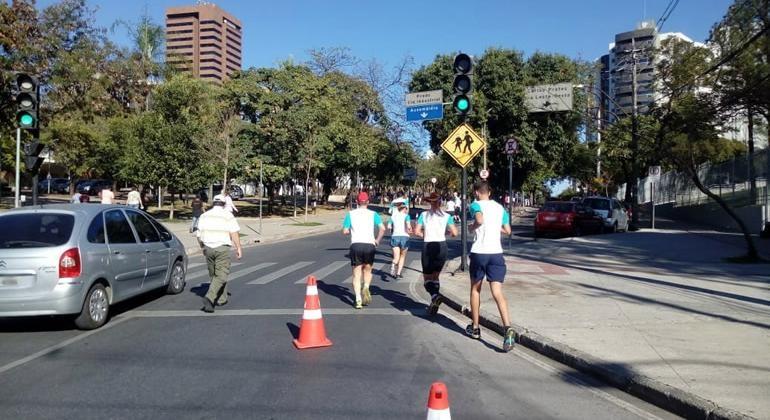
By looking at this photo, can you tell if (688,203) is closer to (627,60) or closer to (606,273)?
(627,60)

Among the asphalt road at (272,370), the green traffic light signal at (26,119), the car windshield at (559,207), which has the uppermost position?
the green traffic light signal at (26,119)

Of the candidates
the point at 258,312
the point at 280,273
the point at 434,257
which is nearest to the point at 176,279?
the point at 258,312

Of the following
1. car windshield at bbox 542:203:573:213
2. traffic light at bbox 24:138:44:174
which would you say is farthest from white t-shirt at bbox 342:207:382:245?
car windshield at bbox 542:203:573:213

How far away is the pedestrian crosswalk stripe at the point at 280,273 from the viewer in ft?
40.6

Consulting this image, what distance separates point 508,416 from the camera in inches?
193

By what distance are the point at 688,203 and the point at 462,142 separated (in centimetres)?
3138

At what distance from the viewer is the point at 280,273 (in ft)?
44.7

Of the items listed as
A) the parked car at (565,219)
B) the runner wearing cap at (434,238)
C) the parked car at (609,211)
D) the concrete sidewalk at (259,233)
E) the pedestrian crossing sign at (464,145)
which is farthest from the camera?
the parked car at (609,211)

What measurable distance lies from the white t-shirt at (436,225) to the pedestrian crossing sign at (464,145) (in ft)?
9.61

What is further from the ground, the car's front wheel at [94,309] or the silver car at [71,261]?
the silver car at [71,261]

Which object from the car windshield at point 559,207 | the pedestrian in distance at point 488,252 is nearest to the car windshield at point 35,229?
the pedestrian in distance at point 488,252

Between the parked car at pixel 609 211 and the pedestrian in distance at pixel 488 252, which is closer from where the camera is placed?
the pedestrian in distance at pixel 488 252

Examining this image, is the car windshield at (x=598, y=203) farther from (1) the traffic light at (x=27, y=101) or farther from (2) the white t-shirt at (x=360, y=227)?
(1) the traffic light at (x=27, y=101)


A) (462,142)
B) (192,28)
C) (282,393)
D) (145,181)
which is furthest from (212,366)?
(192,28)
